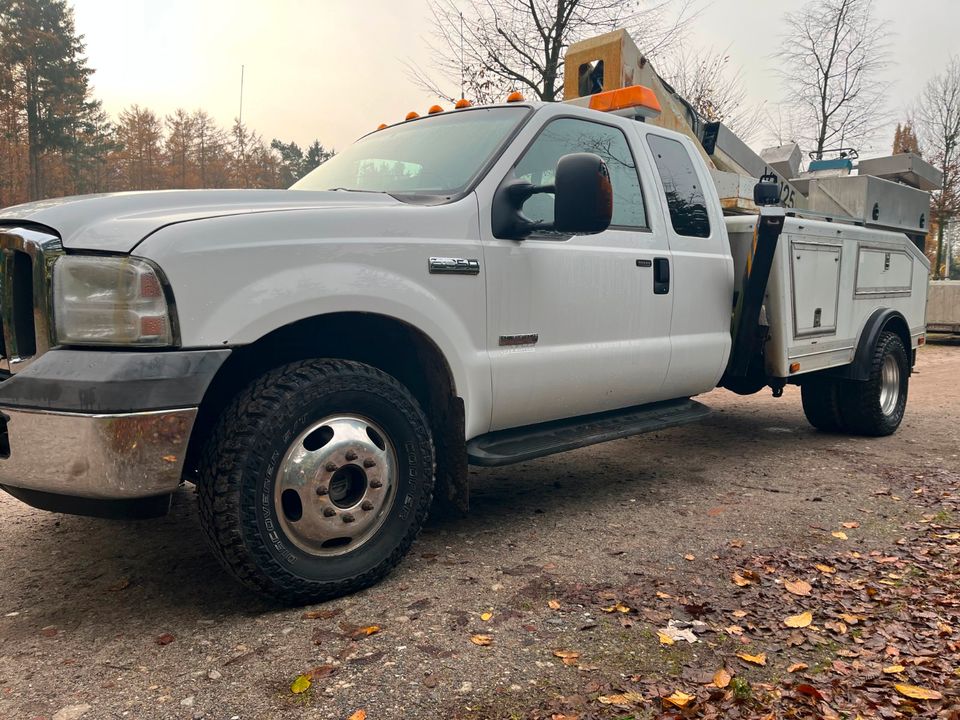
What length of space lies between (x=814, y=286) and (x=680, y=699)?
3.77 meters

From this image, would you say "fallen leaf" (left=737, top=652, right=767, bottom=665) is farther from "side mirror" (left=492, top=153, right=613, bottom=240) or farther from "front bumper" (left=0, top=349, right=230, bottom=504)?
"front bumper" (left=0, top=349, right=230, bottom=504)

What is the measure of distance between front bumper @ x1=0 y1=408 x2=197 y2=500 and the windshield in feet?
5.27

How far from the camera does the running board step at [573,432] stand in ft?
11.6

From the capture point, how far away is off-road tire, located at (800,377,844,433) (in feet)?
20.3

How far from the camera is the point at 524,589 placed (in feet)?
10.2

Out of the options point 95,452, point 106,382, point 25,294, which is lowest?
point 95,452

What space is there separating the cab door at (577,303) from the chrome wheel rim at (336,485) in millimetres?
737

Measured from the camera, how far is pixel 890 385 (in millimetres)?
6371

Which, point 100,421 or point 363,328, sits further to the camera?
point 363,328

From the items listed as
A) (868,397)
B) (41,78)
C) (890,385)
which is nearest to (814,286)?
(868,397)

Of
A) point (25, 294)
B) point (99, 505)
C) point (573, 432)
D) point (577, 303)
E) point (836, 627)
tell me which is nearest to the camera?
point (99, 505)

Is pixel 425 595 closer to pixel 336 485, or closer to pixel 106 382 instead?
pixel 336 485

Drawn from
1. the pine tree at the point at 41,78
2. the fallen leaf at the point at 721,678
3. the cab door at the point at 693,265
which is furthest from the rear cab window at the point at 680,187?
the pine tree at the point at 41,78

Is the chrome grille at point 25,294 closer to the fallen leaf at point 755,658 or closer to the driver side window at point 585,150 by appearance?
the driver side window at point 585,150
